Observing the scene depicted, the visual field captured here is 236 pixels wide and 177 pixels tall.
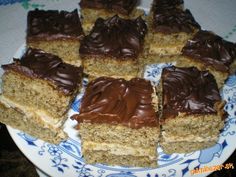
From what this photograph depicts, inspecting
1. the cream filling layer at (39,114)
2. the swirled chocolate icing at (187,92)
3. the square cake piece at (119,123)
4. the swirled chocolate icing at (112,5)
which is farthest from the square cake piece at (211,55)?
the cream filling layer at (39,114)

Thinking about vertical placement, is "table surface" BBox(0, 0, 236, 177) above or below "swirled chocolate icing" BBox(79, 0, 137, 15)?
below

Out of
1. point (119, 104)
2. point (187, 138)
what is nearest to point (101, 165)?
point (119, 104)

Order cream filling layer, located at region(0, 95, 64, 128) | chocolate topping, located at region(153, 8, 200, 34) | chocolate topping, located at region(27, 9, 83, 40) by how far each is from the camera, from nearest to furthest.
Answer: cream filling layer, located at region(0, 95, 64, 128)
chocolate topping, located at region(27, 9, 83, 40)
chocolate topping, located at region(153, 8, 200, 34)

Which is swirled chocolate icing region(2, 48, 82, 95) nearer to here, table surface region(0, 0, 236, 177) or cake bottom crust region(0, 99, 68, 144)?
cake bottom crust region(0, 99, 68, 144)

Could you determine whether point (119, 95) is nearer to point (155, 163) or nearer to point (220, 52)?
point (155, 163)

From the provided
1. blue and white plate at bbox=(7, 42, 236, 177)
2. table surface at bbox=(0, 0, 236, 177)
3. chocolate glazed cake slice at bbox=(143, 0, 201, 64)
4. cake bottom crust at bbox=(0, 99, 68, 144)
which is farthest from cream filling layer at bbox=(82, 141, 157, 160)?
table surface at bbox=(0, 0, 236, 177)

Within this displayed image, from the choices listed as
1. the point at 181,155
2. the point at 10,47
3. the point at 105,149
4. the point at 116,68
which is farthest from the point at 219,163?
the point at 10,47

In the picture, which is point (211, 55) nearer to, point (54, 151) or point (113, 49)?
point (113, 49)
